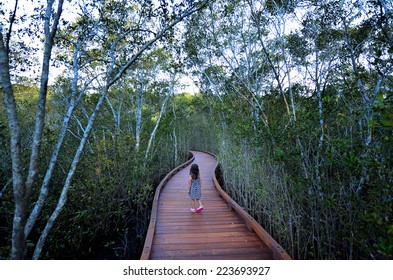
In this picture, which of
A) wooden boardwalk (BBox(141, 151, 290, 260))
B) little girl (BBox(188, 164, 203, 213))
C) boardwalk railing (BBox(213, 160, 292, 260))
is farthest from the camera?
little girl (BBox(188, 164, 203, 213))

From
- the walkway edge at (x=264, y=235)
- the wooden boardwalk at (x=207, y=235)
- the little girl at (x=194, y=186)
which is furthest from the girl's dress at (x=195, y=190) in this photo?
the walkway edge at (x=264, y=235)

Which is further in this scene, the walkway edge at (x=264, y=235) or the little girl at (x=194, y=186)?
the little girl at (x=194, y=186)

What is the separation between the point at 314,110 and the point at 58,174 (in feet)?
18.9

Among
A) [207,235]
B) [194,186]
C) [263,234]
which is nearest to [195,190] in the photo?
[194,186]

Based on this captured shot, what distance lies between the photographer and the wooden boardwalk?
8.84 feet

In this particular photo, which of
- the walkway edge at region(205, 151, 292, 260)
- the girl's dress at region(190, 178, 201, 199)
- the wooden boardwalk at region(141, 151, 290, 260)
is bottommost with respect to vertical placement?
the wooden boardwalk at region(141, 151, 290, 260)

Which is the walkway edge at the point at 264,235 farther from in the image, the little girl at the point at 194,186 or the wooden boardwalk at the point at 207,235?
the little girl at the point at 194,186

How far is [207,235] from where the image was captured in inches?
128

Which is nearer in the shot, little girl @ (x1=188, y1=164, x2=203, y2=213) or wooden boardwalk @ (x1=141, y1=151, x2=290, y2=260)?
wooden boardwalk @ (x1=141, y1=151, x2=290, y2=260)

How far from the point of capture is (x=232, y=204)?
4.40 meters

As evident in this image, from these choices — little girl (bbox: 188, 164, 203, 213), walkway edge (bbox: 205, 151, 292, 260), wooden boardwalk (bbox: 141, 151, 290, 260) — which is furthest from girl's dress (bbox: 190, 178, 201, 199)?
walkway edge (bbox: 205, 151, 292, 260)

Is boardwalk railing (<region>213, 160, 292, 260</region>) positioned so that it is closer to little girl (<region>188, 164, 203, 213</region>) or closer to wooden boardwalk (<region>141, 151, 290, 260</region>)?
wooden boardwalk (<region>141, 151, 290, 260</region>)

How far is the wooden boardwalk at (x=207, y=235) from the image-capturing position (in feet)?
8.84
